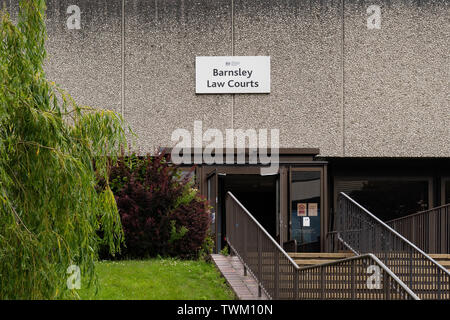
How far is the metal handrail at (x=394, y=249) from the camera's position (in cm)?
981

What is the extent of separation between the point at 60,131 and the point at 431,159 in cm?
1205

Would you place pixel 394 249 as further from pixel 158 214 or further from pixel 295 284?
pixel 158 214

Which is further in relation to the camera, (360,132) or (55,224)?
(360,132)

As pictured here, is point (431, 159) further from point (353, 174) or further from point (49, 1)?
point (49, 1)

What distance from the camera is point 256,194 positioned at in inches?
666

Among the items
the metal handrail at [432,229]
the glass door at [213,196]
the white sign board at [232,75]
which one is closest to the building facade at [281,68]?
the white sign board at [232,75]

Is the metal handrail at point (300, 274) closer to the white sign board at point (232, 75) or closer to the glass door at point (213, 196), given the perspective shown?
the glass door at point (213, 196)

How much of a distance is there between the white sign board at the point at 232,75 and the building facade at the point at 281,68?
157 millimetres

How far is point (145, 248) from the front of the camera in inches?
508

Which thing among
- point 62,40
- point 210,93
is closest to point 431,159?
point 210,93

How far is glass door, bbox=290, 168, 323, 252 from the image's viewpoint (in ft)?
52.9

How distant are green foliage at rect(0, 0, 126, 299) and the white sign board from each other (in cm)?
922

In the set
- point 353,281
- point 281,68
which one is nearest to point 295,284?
point 353,281

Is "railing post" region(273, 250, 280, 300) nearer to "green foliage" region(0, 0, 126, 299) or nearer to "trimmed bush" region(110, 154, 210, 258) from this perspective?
"green foliage" region(0, 0, 126, 299)
